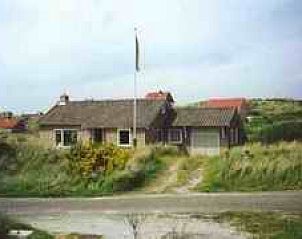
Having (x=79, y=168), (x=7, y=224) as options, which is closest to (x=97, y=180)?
(x=79, y=168)

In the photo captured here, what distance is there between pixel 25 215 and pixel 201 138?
68.0ft

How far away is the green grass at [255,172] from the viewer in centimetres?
2475

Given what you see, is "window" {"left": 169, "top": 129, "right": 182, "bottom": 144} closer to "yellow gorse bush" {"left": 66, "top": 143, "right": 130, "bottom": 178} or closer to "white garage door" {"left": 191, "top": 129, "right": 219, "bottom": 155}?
"white garage door" {"left": 191, "top": 129, "right": 219, "bottom": 155}

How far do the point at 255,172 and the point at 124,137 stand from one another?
47.1 feet

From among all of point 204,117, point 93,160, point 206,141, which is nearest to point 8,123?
point 204,117

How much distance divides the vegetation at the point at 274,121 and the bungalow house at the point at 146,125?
234 cm

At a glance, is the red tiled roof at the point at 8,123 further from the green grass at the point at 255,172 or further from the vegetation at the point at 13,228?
the vegetation at the point at 13,228

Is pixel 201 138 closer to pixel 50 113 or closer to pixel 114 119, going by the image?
pixel 114 119

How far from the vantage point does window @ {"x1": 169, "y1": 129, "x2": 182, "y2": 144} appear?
39500 mm

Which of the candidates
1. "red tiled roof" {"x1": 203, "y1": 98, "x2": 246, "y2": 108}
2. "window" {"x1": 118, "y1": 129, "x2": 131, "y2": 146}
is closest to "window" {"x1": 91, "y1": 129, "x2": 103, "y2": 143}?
"window" {"x1": 118, "y1": 129, "x2": 131, "y2": 146}

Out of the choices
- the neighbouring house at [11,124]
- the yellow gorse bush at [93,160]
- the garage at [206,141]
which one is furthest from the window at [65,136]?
the neighbouring house at [11,124]

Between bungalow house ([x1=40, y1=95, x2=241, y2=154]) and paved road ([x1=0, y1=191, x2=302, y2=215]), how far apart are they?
14.5m

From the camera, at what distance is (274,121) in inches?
1980

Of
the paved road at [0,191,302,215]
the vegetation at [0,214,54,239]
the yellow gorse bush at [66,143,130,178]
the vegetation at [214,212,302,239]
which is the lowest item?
the paved road at [0,191,302,215]
